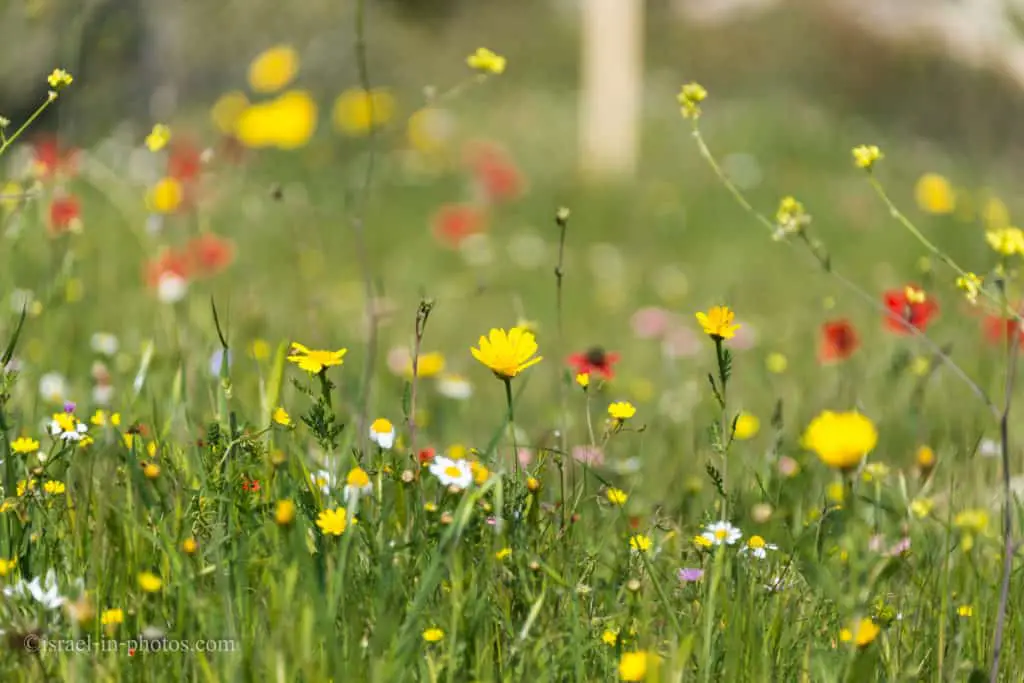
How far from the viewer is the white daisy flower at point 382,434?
1.61m

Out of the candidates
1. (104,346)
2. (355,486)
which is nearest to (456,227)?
(104,346)

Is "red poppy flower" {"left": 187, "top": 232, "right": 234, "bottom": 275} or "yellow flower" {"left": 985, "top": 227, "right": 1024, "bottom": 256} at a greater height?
"yellow flower" {"left": 985, "top": 227, "right": 1024, "bottom": 256}

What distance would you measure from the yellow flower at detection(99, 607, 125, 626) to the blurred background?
24.5 inches

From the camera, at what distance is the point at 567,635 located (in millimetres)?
1364

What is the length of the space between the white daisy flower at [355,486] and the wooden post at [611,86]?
214 inches

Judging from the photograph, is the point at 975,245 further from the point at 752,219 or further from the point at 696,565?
the point at 696,565

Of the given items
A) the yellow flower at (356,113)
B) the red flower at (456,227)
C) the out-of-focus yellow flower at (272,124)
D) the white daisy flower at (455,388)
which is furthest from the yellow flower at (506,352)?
the yellow flower at (356,113)

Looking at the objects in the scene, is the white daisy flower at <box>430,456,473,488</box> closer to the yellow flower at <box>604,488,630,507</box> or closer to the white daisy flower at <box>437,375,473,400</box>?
the yellow flower at <box>604,488,630,507</box>

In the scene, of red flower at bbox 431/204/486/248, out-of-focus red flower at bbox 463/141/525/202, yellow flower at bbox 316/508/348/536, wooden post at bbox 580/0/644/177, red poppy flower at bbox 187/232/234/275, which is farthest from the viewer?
wooden post at bbox 580/0/644/177

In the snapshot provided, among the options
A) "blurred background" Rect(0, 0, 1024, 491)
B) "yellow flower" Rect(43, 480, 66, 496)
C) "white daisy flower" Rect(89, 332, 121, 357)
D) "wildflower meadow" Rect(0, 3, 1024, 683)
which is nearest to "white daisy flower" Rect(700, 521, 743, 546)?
"wildflower meadow" Rect(0, 3, 1024, 683)

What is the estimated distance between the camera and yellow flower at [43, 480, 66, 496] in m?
1.58

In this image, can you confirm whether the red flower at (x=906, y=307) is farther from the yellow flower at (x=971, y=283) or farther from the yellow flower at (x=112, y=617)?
the yellow flower at (x=112, y=617)

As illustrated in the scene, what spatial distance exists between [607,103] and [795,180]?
4.29ft

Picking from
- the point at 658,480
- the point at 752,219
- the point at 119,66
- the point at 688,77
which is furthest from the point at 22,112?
the point at 658,480
